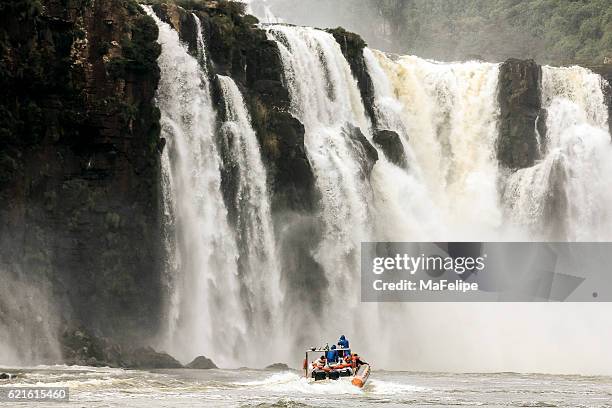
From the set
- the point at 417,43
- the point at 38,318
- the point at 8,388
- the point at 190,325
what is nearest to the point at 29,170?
the point at 38,318

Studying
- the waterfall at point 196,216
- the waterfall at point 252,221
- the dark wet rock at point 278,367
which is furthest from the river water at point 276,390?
the waterfall at point 252,221

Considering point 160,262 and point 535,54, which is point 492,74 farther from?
point 535,54

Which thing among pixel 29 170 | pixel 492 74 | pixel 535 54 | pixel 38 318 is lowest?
pixel 38 318

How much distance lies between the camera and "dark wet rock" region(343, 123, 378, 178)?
61.7 meters

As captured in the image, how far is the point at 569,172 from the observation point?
71688 millimetres

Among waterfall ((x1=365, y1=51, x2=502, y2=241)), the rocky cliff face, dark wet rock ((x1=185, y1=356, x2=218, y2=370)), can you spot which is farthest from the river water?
waterfall ((x1=365, y1=51, x2=502, y2=241))

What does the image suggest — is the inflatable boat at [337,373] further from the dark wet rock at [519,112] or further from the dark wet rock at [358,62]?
the dark wet rock at [519,112]

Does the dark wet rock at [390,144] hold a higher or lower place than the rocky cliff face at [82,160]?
higher

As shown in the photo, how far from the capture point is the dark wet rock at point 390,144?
6631 cm

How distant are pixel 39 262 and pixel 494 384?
20139 mm

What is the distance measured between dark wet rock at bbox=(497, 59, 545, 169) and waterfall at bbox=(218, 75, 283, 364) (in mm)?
21999

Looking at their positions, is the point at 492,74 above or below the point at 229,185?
above

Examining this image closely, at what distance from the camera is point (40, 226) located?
49219mm

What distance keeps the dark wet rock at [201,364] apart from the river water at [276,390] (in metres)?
1.14
